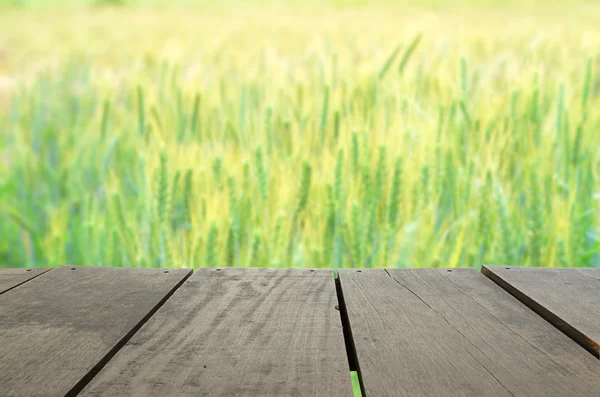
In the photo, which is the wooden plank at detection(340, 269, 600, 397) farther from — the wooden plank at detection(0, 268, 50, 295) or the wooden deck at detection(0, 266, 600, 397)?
the wooden plank at detection(0, 268, 50, 295)

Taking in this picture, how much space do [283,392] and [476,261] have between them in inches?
40.2

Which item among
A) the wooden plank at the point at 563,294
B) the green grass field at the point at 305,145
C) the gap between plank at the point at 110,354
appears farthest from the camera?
the green grass field at the point at 305,145

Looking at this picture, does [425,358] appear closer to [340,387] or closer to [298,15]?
[340,387]

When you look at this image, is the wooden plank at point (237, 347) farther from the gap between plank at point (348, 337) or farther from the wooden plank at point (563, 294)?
the wooden plank at point (563, 294)

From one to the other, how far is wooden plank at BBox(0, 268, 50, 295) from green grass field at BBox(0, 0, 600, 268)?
451 millimetres

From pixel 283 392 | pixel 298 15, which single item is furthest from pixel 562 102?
pixel 283 392

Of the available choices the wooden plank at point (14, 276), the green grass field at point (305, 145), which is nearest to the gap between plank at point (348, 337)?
the wooden plank at point (14, 276)

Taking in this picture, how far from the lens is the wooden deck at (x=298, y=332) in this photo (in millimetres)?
445

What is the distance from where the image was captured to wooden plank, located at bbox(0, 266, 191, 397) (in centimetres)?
45

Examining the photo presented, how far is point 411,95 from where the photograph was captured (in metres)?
1.47

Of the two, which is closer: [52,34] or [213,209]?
[213,209]

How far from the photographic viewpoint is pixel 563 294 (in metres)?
0.69

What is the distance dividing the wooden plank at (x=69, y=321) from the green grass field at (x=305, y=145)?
0.50m

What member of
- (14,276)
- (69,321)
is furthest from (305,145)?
(69,321)
